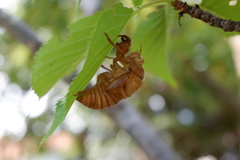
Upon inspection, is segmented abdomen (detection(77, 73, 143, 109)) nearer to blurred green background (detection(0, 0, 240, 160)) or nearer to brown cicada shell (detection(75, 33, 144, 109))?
brown cicada shell (detection(75, 33, 144, 109))

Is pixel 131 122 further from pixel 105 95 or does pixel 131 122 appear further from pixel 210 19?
pixel 210 19

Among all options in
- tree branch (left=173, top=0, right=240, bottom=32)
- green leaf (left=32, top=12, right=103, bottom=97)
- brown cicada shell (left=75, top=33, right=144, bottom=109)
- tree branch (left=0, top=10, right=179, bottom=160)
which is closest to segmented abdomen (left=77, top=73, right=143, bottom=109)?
brown cicada shell (left=75, top=33, right=144, bottom=109)

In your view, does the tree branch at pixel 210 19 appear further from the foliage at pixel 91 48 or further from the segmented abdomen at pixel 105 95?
the segmented abdomen at pixel 105 95

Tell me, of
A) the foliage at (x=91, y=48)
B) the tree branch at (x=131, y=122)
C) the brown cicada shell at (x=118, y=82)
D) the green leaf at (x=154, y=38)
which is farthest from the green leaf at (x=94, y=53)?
the tree branch at (x=131, y=122)

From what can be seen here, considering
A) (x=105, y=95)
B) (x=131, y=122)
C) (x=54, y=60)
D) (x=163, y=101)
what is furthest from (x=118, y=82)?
(x=163, y=101)

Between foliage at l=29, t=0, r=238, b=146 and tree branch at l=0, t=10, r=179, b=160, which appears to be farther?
tree branch at l=0, t=10, r=179, b=160

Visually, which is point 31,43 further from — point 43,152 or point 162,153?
point 43,152
